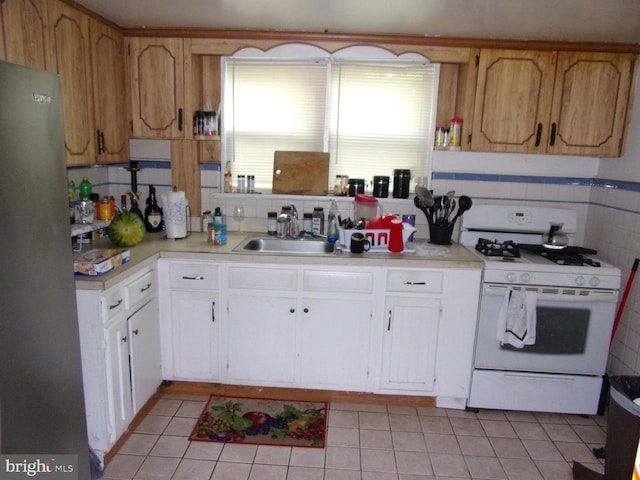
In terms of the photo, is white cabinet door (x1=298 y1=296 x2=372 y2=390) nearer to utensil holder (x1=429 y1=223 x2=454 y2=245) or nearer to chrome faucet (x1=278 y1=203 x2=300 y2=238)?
chrome faucet (x1=278 y1=203 x2=300 y2=238)

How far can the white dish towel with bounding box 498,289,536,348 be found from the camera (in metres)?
2.59

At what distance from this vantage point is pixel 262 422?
262 centimetres

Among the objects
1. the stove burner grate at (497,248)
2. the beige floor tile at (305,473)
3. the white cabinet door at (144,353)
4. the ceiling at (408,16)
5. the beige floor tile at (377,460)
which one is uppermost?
the ceiling at (408,16)

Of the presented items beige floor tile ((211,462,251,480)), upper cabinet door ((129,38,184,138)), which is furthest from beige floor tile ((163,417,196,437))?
upper cabinet door ((129,38,184,138))

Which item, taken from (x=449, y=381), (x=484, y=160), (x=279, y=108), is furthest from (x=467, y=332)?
(x=279, y=108)

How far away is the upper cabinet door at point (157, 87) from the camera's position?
9.58 ft

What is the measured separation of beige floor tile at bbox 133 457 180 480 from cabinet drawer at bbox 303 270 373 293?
1.12 meters

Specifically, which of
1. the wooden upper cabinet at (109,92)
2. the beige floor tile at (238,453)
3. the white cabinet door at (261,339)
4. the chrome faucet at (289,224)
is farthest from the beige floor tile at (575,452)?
the wooden upper cabinet at (109,92)

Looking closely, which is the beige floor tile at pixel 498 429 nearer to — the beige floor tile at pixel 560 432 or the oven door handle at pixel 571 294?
the beige floor tile at pixel 560 432

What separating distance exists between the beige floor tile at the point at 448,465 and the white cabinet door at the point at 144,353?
158cm

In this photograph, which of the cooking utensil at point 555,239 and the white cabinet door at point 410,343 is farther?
the cooking utensil at point 555,239

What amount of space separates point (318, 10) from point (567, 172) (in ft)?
6.63

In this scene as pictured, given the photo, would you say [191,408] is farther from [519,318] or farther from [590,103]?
[590,103]

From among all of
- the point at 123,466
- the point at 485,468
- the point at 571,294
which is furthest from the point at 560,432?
the point at 123,466
